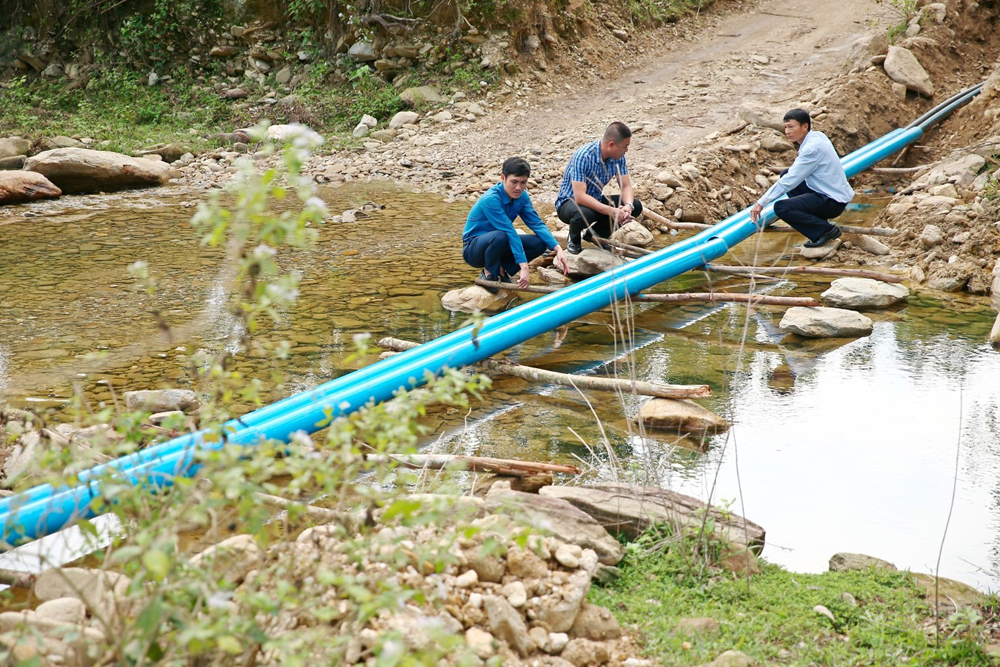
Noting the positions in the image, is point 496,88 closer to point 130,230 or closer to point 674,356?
point 130,230

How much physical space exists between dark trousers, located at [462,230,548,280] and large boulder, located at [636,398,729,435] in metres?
2.18

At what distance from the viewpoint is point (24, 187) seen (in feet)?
32.1

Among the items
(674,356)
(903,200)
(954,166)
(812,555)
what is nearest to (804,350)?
(674,356)

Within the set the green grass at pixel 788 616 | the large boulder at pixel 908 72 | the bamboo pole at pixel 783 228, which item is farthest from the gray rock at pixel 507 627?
the large boulder at pixel 908 72

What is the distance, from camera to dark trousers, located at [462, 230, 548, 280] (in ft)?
21.0

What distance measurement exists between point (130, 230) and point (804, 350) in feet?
22.4

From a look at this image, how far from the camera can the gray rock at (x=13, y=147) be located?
1090cm

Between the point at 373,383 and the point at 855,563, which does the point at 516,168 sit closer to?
the point at 373,383

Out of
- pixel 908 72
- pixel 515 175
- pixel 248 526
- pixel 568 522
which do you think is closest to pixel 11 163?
pixel 515 175

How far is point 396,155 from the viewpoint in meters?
11.6

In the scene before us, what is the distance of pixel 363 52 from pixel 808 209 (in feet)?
29.1

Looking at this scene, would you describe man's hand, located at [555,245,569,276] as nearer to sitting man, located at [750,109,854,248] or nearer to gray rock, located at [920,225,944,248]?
sitting man, located at [750,109,854,248]

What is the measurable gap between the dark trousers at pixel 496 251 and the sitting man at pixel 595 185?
0.46 m

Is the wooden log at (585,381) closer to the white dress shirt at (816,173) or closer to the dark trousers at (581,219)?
the dark trousers at (581,219)
